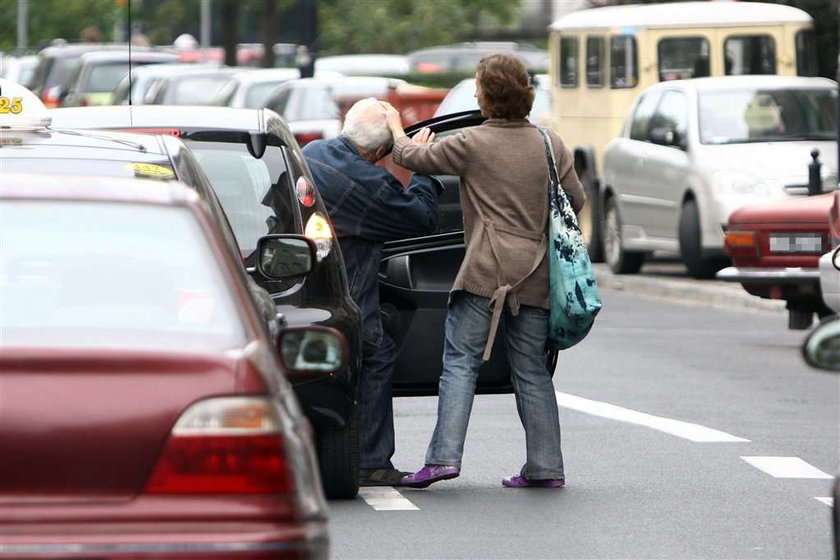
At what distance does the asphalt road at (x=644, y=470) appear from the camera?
787cm

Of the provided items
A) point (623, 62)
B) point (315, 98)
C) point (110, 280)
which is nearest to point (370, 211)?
point (110, 280)

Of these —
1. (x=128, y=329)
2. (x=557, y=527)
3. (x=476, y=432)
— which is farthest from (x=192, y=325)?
(x=476, y=432)

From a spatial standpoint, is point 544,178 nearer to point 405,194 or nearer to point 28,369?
point 405,194

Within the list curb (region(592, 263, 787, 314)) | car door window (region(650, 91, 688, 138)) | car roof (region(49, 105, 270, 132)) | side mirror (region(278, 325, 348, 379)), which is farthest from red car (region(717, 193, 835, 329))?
side mirror (region(278, 325, 348, 379))

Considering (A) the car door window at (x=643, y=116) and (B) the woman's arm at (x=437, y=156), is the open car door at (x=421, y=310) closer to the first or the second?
(B) the woman's arm at (x=437, y=156)

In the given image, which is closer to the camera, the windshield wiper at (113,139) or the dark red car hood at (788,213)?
the windshield wiper at (113,139)

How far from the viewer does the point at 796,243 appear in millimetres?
14914

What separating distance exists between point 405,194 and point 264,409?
4.11 metres

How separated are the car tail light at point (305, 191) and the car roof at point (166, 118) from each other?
0.27m

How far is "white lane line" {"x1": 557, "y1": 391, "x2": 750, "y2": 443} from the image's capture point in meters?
10.8

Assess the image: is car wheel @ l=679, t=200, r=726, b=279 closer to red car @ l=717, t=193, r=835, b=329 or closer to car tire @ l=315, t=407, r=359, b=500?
red car @ l=717, t=193, r=835, b=329

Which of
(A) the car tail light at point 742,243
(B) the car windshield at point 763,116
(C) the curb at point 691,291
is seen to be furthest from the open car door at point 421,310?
(B) the car windshield at point 763,116

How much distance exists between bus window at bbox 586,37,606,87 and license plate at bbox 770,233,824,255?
29.3ft

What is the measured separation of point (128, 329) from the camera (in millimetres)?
4770
